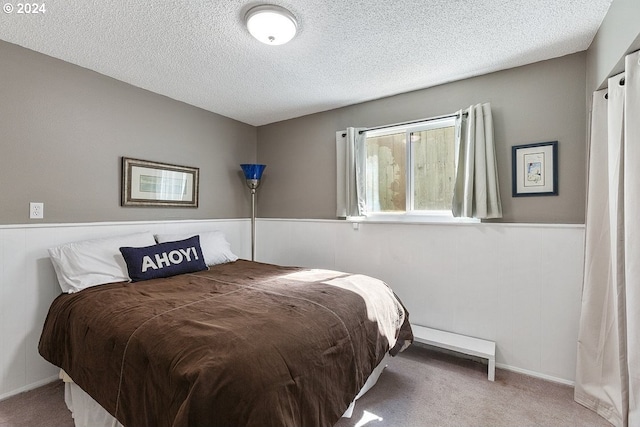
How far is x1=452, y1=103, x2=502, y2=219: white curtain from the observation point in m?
2.44

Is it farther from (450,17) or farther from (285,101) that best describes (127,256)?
(450,17)

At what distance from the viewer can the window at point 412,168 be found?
9.25 ft

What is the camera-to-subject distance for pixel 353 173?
3.20m

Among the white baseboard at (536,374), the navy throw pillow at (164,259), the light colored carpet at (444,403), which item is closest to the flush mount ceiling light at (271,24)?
the navy throw pillow at (164,259)

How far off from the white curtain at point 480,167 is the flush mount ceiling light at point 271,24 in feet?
5.24

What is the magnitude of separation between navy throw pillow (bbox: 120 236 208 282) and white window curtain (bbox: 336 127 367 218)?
5.03 feet

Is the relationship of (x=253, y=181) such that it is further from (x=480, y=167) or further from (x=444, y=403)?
(x=444, y=403)

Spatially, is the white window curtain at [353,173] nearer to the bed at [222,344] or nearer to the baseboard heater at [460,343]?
the bed at [222,344]

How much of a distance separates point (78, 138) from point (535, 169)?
3.64 meters

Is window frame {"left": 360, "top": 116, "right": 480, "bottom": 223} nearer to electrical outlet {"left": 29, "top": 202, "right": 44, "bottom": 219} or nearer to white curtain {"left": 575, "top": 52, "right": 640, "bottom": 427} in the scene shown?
white curtain {"left": 575, "top": 52, "right": 640, "bottom": 427}

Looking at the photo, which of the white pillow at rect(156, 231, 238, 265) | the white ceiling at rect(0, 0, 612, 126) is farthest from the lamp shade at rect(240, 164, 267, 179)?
the white ceiling at rect(0, 0, 612, 126)

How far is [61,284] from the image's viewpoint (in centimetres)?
213

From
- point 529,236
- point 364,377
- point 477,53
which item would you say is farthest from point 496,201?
point 364,377

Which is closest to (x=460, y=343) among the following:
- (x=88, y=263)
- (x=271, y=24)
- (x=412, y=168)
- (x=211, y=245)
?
(x=412, y=168)
